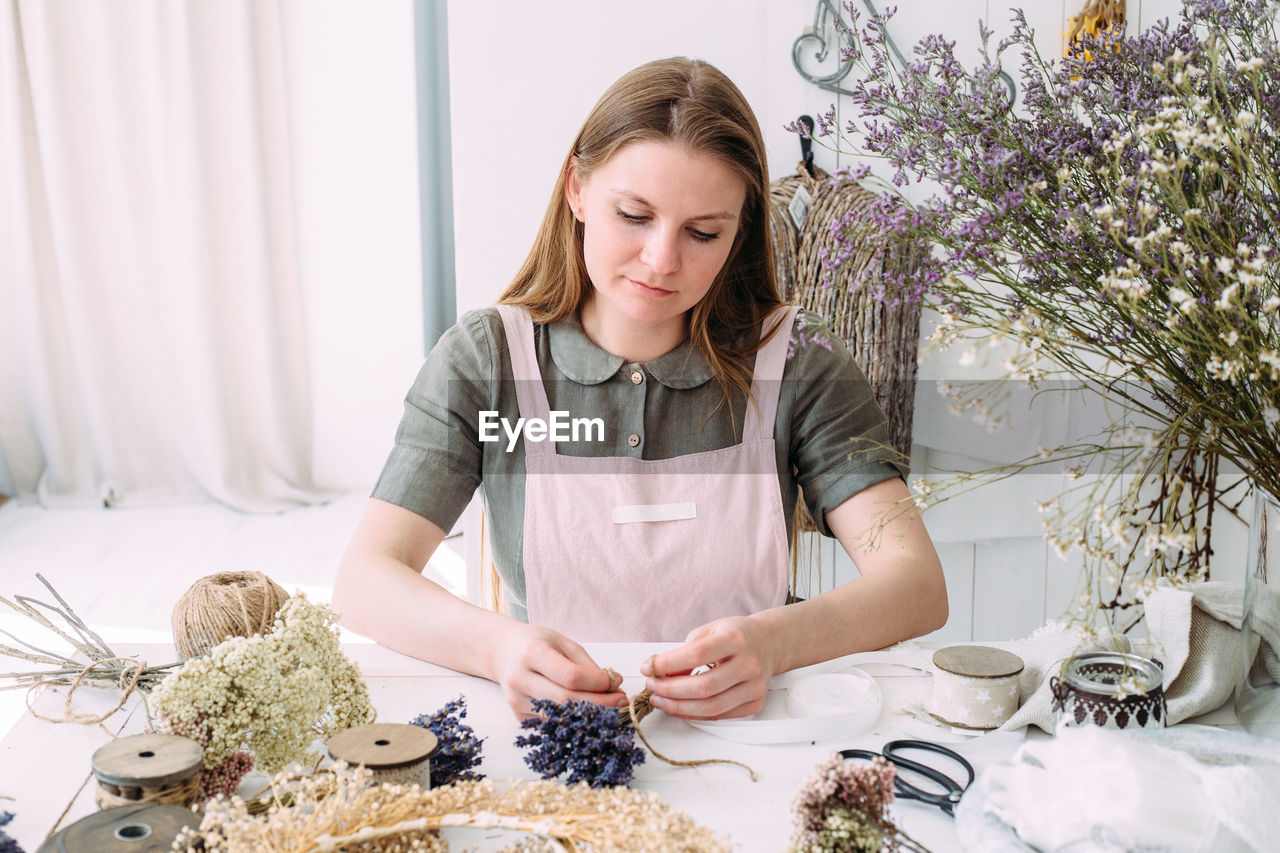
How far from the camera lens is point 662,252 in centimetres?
122

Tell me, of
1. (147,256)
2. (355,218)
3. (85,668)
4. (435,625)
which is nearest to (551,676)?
(435,625)

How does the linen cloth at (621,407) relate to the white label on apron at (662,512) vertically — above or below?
above

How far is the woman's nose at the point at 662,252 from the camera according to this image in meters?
1.22

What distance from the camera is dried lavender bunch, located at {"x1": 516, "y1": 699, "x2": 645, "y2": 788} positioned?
0.81 meters

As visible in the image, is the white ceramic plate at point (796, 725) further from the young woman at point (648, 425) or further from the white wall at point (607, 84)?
the white wall at point (607, 84)

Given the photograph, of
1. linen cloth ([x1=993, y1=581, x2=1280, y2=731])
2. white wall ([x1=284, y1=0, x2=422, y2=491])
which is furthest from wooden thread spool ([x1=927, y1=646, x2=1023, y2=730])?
white wall ([x1=284, y1=0, x2=422, y2=491])

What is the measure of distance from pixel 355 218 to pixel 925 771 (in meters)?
3.22

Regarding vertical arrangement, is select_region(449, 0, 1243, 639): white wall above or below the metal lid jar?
above

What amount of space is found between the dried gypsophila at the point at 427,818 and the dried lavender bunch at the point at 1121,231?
273 millimetres

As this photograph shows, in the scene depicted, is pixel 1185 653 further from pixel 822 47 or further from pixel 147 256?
pixel 147 256

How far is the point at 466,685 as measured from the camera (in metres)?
1.04

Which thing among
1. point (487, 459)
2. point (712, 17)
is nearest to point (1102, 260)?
point (487, 459)

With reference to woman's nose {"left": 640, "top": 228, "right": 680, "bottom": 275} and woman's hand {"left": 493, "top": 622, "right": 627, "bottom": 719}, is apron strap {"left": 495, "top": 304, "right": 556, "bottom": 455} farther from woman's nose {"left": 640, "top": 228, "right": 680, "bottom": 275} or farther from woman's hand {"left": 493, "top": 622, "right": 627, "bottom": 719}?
woman's hand {"left": 493, "top": 622, "right": 627, "bottom": 719}

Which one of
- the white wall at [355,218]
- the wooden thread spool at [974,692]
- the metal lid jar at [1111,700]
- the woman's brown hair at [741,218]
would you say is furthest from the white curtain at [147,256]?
the metal lid jar at [1111,700]
